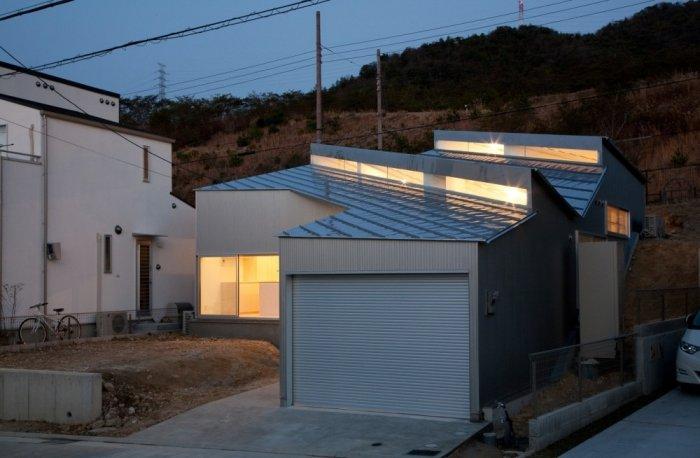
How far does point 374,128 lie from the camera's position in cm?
6059

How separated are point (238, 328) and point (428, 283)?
10.0 meters

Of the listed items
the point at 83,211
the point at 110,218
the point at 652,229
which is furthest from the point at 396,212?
the point at 652,229

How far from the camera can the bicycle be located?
67.1ft

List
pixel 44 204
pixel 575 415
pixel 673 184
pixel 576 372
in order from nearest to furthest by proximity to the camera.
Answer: pixel 575 415, pixel 576 372, pixel 44 204, pixel 673 184

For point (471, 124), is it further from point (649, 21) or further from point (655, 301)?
point (655, 301)

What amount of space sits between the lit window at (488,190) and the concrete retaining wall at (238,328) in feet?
20.1

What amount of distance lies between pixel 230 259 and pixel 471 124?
118ft

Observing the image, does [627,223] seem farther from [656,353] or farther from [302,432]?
[302,432]

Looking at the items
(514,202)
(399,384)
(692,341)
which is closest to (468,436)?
(399,384)

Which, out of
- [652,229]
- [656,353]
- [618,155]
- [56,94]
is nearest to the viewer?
[656,353]

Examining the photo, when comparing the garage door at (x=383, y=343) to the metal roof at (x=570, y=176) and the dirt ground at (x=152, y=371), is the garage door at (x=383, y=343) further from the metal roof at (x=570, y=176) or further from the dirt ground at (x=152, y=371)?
the metal roof at (x=570, y=176)

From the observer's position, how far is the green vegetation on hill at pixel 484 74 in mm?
59625

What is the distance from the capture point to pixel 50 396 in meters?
13.6

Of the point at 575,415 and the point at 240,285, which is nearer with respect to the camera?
the point at 575,415
